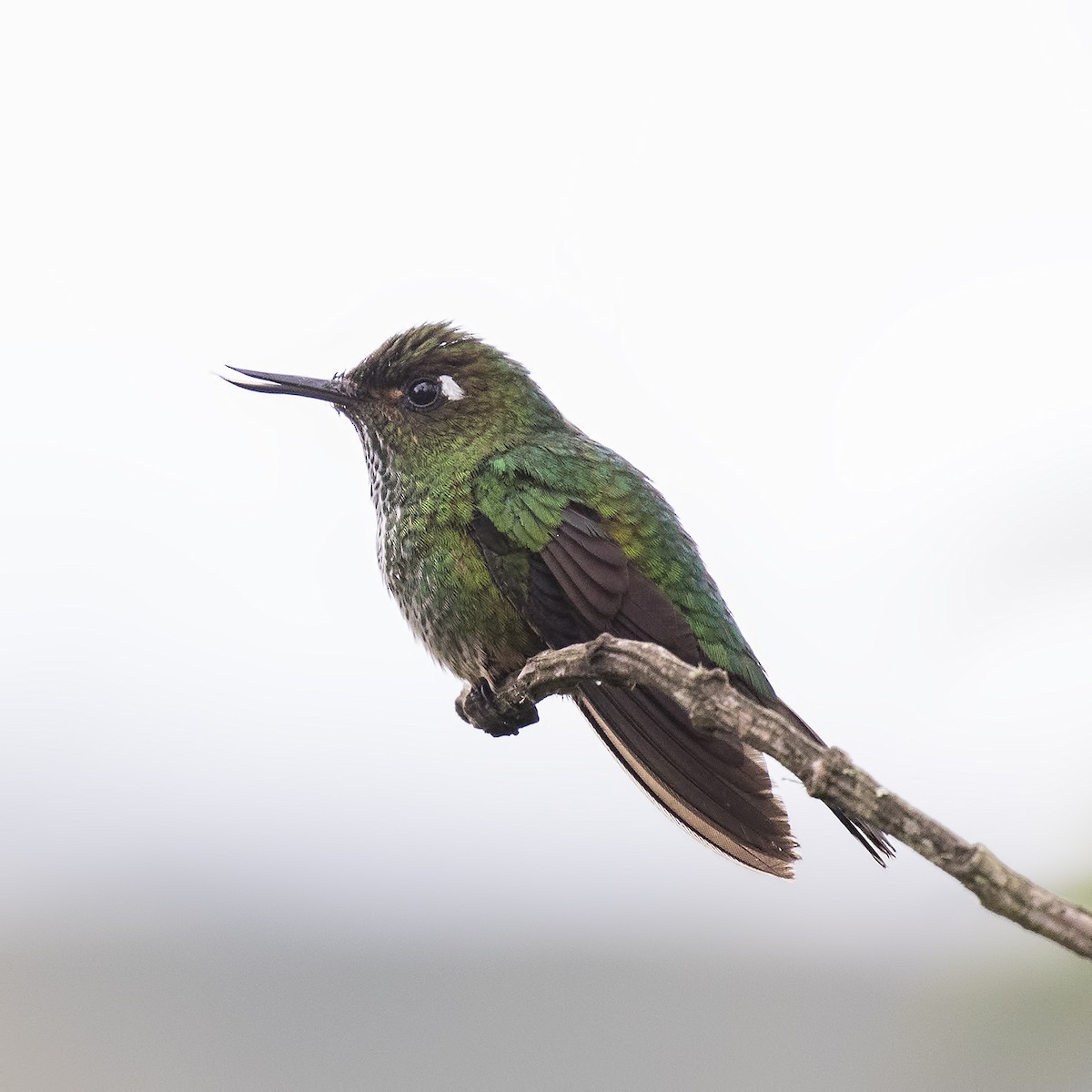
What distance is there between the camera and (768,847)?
329cm

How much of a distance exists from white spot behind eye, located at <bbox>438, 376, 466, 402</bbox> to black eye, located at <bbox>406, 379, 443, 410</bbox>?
15 millimetres

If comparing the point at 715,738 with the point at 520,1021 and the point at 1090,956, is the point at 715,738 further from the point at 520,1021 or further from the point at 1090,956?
the point at 520,1021

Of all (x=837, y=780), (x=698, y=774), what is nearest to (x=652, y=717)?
(x=698, y=774)

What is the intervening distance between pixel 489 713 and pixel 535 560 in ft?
1.59

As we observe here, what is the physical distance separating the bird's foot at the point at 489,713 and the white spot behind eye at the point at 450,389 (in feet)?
3.75

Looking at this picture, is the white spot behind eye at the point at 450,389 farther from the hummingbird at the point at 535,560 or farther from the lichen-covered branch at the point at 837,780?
the lichen-covered branch at the point at 837,780

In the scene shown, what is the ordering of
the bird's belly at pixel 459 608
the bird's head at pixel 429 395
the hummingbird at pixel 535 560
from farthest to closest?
the bird's head at pixel 429 395 → the bird's belly at pixel 459 608 → the hummingbird at pixel 535 560

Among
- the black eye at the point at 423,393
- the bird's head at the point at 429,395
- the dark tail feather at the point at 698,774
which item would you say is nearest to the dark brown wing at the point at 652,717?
the dark tail feather at the point at 698,774

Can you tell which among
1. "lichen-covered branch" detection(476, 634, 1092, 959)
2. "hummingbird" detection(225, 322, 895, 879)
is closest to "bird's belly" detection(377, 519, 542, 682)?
"hummingbird" detection(225, 322, 895, 879)

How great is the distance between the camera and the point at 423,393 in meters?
4.64

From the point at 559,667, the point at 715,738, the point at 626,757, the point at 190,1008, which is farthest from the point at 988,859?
the point at 190,1008

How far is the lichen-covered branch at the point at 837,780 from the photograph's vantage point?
180 cm

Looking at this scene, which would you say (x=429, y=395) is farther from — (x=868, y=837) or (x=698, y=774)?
(x=868, y=837)

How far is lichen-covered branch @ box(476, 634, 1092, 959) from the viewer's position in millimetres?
1798
